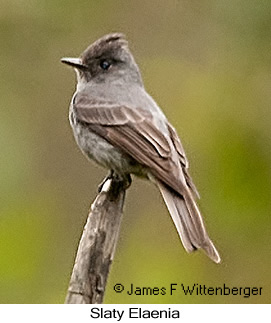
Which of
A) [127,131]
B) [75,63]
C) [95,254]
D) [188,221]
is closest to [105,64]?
[75,63]

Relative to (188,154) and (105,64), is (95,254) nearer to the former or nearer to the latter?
(188,154)

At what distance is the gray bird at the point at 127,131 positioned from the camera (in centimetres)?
244

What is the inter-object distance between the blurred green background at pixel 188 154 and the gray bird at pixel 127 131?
5cm

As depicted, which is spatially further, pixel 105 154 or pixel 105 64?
pixel 105 64

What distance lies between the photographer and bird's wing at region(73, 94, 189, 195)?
2520 mm

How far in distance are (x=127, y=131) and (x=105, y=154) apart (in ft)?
0.32

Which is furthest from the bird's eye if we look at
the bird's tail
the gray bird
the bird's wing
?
the bird's tail

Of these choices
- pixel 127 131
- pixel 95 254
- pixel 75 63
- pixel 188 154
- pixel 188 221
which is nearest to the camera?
pixel 95 254

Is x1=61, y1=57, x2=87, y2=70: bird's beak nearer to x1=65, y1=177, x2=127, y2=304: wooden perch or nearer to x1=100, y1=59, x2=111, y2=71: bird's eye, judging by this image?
x1=100, y1=59, x2=111, y2=71: bird's eye

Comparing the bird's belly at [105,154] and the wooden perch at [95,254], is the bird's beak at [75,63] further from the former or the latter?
the wooden perch at [95,254]

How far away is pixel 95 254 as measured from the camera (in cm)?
192
